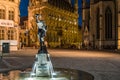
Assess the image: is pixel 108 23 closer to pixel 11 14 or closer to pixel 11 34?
pixel 11 14

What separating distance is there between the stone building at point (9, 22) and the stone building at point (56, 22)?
3620cm

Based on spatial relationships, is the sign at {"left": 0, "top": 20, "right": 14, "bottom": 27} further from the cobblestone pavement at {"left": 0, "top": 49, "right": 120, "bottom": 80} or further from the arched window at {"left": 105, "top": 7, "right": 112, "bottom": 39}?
the arched window at {"left": 105, "top": 7, "right": 112, "bottom": 39}

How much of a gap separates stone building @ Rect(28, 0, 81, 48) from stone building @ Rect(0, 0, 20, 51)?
36.2 m

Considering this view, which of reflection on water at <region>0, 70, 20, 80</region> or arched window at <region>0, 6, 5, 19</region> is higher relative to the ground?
arched window at <region>0, 6, 5, 19</region>

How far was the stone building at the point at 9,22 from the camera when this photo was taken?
42.3 m

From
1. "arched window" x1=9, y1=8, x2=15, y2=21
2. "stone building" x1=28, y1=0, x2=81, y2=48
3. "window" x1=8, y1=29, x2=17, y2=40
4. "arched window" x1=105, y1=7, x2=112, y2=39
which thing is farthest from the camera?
"stone building" x1=28, y1=0, x2=81, y2=48

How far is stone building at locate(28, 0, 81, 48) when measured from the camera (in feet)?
292

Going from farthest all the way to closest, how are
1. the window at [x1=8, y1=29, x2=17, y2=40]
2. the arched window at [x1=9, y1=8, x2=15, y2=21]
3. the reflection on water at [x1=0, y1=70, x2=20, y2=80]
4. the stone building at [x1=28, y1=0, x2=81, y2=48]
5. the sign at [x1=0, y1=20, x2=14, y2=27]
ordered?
the stone building at [x1=28, y1=0, x2=81, y2=48] < the arched window at [x1=9, y1=8, x2=15, y2=21] < the window at [x1=8, y1=29, x2=17, y2=40] < the sign at [x1=0, y1=20, x2=14, y2=27] < the reflection on water at [x1=0, y1=70, x2=20, y2=80]

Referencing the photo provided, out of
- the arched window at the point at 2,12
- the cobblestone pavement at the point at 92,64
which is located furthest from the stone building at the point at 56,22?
the cobblestone pavement at the point at 92,64

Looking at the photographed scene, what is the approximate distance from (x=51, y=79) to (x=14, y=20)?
3450 cm

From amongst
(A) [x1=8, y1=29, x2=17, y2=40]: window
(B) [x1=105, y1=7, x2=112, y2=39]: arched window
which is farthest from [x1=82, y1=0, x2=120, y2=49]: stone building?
(A) [x1=8, y1=29, x2=17, y2=40]: window

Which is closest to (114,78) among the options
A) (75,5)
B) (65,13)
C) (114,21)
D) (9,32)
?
(9,32)

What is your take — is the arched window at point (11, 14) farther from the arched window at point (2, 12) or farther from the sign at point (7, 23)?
the arched window at point (2, 12)

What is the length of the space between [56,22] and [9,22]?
53467 millimetres
